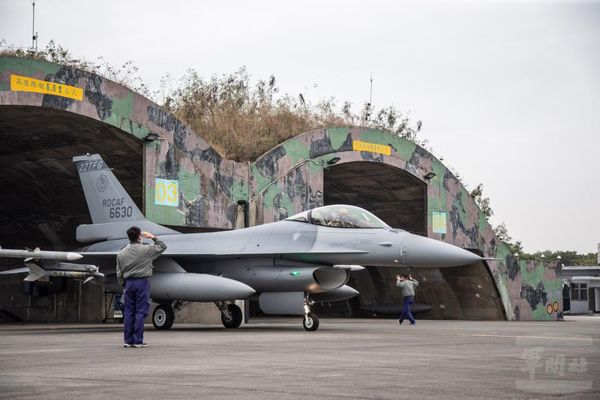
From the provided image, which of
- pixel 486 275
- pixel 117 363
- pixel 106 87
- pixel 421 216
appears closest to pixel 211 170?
pixel 106 87

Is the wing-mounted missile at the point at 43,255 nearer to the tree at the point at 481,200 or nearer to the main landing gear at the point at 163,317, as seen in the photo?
the main landing gear at the point at 163,317

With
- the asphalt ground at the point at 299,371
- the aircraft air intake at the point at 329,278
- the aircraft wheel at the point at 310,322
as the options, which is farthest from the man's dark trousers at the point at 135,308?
the aircraft air intake at the point at 329,278

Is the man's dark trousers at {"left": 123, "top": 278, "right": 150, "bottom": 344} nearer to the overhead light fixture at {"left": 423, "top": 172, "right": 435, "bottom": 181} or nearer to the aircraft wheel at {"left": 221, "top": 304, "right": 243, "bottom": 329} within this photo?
the aircraft wheel at {"left": 221, "top": 304, "right": 243, "bottom": 329}

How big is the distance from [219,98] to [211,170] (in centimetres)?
1039

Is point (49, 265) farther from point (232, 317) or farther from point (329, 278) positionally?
point (329, 278)

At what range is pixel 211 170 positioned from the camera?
25234 mm

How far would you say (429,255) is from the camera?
17328mm

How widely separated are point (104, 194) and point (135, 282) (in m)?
9.84

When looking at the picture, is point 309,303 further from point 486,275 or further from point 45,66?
point 486,275

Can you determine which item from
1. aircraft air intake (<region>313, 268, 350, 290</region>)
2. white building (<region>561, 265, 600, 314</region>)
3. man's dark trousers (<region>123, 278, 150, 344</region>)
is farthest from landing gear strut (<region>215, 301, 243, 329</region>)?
white building (<region>561, 265, 600, 314</region>)

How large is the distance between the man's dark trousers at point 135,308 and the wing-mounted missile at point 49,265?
336 cm

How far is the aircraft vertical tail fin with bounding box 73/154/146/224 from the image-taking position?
68.9 feet

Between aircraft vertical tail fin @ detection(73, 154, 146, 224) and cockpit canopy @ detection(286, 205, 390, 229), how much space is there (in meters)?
4.93

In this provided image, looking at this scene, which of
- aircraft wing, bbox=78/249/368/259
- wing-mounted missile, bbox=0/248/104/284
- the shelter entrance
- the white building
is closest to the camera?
wing-mounted missile, bbox=0/248/104/284
